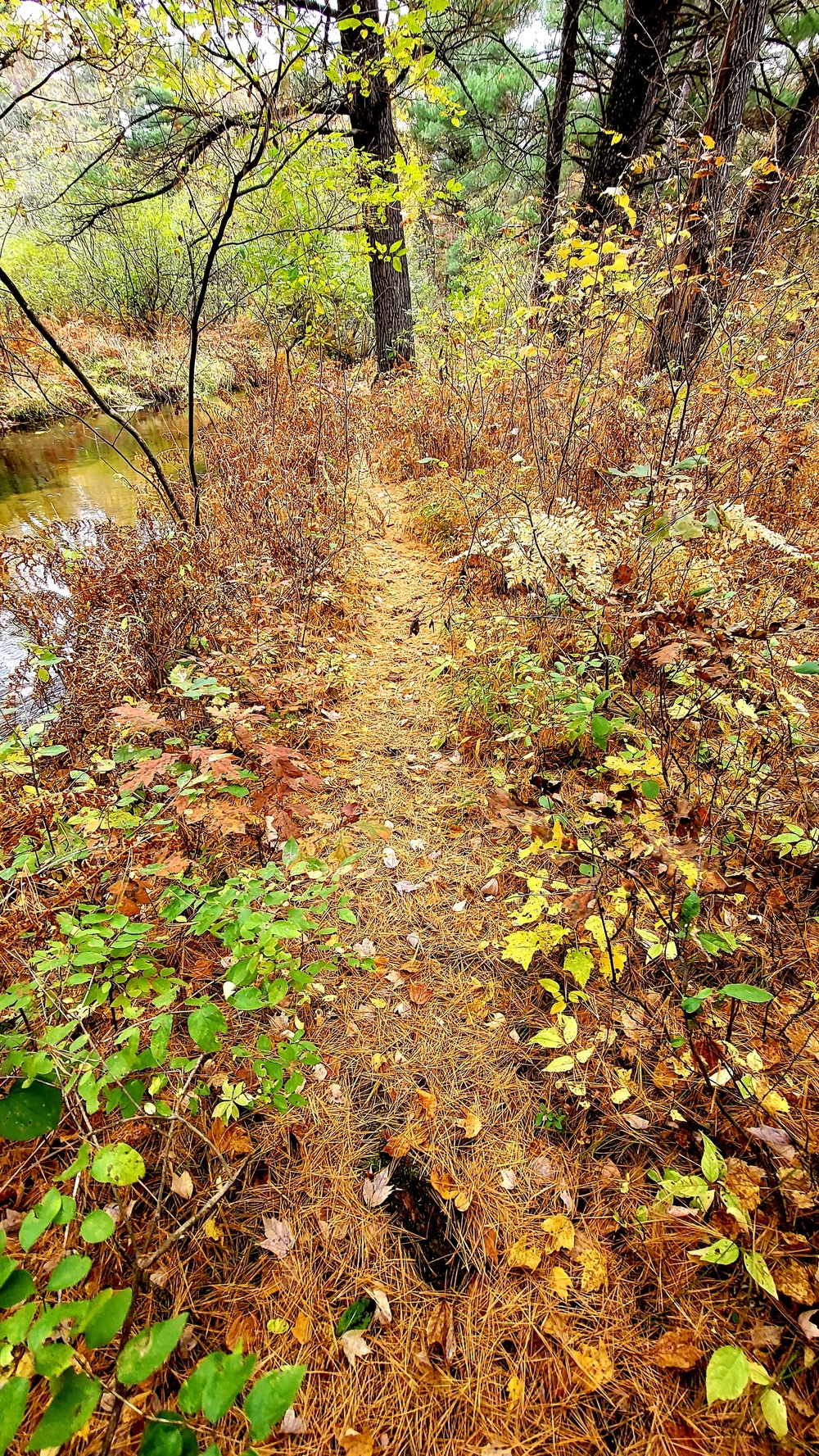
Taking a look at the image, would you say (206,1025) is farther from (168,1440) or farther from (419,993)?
(419,993)

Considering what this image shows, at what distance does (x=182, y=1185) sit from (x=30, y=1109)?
2.03ft

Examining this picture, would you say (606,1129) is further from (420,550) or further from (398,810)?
(420,550)

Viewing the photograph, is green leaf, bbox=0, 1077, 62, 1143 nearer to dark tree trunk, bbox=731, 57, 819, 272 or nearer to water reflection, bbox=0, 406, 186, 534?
dark tree trunk, bbox=731, 57, 819, 272

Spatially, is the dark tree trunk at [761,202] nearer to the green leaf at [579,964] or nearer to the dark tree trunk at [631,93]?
the dark tree trunk at [631,93]

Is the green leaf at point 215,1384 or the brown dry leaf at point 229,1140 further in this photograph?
the brown dry leaf at point 229,1140

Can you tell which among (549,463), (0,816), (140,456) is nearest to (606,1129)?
(0,816)

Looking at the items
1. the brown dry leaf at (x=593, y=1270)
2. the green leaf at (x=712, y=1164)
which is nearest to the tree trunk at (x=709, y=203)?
the green leaf at (x=712, y=1164)

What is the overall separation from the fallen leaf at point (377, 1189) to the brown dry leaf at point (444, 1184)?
0.13m

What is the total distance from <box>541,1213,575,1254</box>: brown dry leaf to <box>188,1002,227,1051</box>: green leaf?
1.06 meters

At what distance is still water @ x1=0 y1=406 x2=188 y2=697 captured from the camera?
6.68 m

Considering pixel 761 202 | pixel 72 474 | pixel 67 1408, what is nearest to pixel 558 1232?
pixel 67 1408

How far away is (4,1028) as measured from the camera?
1.82m

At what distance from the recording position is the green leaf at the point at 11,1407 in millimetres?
793

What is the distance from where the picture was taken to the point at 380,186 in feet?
19.1
